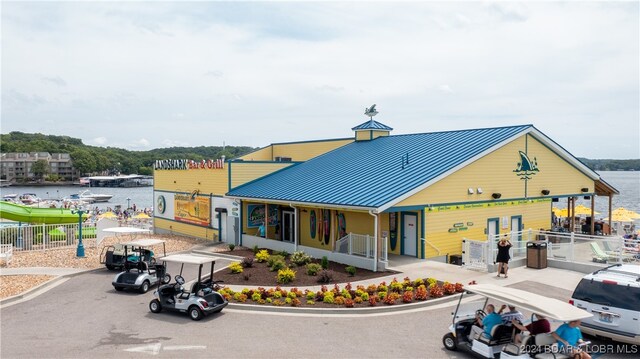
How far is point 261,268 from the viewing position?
2109 cm

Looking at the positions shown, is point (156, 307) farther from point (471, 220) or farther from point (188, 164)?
point (188, 164)

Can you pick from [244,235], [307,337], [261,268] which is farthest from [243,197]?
[307,337]

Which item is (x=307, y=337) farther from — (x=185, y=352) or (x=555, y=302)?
(x=555, y=302)

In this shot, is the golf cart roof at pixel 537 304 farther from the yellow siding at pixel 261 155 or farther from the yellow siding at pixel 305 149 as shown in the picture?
the yellow siding at pixel 261 155

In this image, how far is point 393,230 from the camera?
78.4 feet

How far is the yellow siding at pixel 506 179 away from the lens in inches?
898

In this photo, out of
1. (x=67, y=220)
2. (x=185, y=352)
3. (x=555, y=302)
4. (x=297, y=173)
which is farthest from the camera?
(x=67, y=220)

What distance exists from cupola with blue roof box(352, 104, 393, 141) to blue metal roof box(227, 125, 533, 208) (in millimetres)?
925

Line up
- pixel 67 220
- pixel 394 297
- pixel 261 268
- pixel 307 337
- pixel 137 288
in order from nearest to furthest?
pixel 307 337, pixel 394 297, pixel 137 288, pixel 261 268, pixel 67 220

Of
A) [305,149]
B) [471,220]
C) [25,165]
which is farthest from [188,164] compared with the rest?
[25,165]

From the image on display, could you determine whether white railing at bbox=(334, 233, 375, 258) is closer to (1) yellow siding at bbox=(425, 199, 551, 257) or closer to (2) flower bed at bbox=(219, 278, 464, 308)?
(1) yellow siding at bbox=(425, 199, 551, 257)

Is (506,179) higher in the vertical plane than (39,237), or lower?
higher

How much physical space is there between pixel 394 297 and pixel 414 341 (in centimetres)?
316

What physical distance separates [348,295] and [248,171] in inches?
677
